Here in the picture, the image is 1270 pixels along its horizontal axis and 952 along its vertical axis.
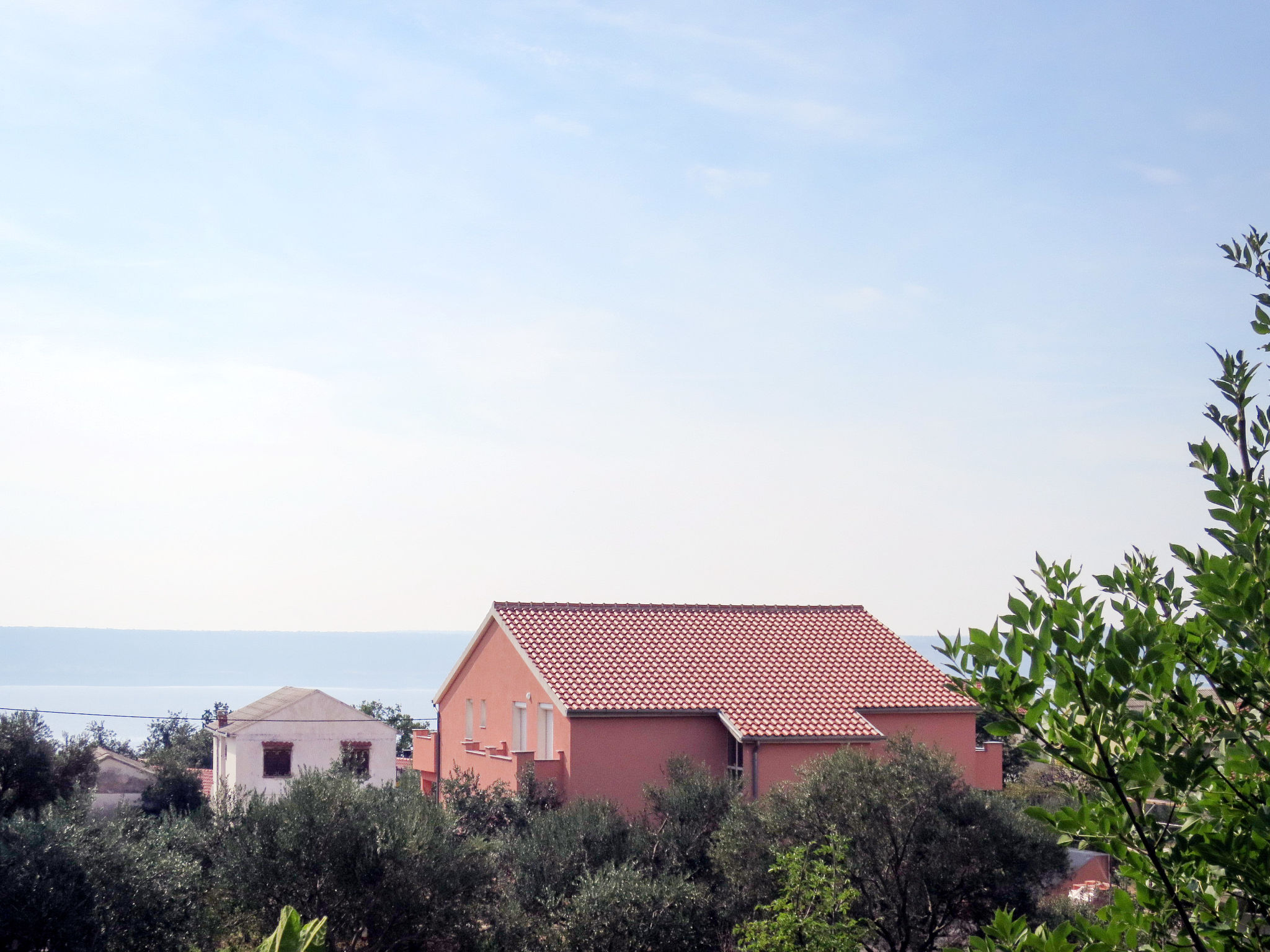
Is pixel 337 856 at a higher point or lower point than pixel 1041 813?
lower

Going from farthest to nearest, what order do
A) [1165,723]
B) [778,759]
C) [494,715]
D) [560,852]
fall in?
1. [494,715]
2. [778,759]
3. [560,852]
4. [1165,723]

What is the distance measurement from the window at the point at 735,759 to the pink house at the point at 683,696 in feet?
0.13

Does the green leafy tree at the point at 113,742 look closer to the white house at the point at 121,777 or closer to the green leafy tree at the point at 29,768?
the white house at the point at 121,777

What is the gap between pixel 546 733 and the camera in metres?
26.9

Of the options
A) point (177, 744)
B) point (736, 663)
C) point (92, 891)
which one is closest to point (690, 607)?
point (736, 663)

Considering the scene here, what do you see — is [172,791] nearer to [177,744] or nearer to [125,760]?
[125,760]

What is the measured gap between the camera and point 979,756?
90.8 ft

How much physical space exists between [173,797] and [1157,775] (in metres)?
51.0

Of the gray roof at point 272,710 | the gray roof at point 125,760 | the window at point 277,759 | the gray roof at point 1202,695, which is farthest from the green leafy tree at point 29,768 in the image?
the gray roof at point 1202,695

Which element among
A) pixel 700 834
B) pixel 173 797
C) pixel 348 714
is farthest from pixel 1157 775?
pixel 173 797

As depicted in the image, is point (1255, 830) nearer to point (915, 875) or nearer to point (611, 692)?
point (915, 875)

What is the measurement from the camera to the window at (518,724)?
28.2 meters

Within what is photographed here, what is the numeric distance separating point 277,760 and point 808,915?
3672cm

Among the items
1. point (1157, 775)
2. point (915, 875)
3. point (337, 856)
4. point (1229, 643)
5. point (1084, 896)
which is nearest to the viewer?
point (1157, 775)
